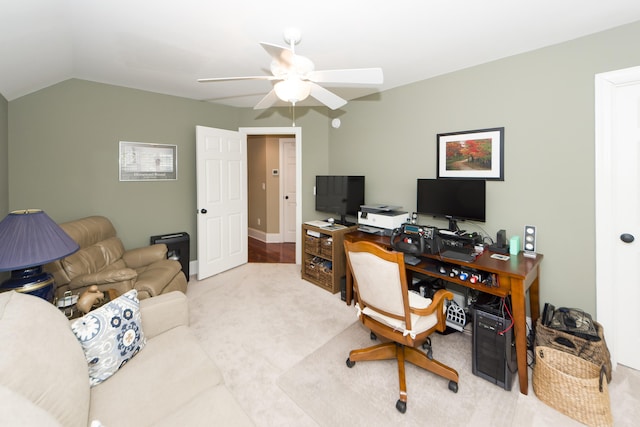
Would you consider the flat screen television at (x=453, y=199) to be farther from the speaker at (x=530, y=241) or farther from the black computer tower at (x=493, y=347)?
the black computer tower at (x=493, y=347)

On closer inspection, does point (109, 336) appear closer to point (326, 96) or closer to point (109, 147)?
point (326, 96)

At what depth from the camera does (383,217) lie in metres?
3.10

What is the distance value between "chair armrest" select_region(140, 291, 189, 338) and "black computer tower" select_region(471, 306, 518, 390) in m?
1.98

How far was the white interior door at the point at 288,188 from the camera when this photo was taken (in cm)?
579

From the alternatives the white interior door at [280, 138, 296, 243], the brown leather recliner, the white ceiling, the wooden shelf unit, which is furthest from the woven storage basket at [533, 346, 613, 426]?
the white interior door at [280, 138, 296, 243]

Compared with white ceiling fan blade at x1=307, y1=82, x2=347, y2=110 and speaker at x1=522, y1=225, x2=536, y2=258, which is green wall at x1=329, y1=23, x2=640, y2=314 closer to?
speaker at x1=522, y1=225, x2=536, y2=258

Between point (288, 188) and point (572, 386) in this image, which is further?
point (288, 188)

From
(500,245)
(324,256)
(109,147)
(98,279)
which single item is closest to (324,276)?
(324,256)

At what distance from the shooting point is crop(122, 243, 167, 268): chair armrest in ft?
10.4

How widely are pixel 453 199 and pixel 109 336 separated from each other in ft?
8.93

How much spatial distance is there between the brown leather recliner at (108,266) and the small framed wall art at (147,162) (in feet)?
2.22

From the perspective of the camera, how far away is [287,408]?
5.76ft

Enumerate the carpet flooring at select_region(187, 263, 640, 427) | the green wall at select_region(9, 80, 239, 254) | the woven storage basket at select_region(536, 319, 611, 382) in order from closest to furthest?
the carpet flooring at select_region(187, 263, 640, 427) → the woven storage basket at select_region(536, 319, 611, 382) → the green wall at select_region(9, 80, 239, 254)

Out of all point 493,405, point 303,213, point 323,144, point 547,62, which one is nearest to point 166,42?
point 323,144
